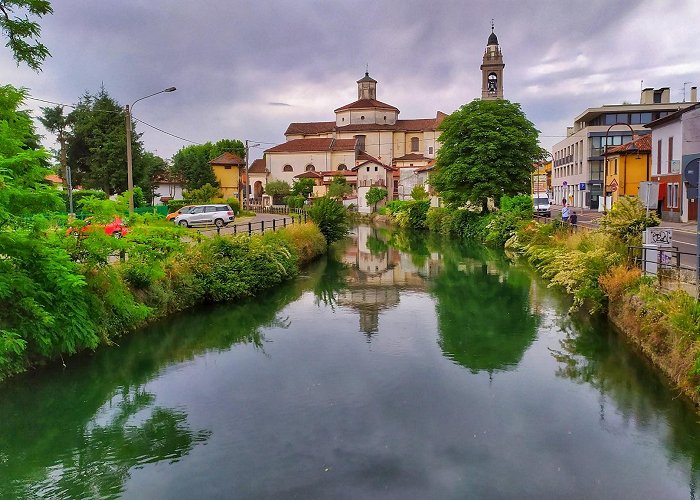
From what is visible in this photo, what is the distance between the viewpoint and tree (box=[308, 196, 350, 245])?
119 feet

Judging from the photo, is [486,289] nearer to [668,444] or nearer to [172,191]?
[668,444]

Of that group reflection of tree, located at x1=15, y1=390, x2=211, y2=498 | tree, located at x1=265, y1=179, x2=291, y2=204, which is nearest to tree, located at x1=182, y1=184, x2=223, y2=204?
tree, located at x1=265, y1=179, x2=291, y2=204

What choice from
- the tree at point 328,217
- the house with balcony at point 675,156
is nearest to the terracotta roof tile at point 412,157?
the house with balcony at point 675,156

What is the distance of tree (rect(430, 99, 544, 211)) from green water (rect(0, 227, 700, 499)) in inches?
961

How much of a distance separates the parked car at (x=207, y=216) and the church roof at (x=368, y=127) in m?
60.8

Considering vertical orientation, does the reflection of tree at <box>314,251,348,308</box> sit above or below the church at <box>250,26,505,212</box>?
below

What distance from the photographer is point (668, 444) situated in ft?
29.8

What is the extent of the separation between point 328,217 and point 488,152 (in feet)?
40.3

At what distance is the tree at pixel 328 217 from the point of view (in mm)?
36344

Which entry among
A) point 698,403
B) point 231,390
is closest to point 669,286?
point 698,403

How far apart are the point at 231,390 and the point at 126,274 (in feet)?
19.2

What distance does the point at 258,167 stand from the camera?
3738 inches

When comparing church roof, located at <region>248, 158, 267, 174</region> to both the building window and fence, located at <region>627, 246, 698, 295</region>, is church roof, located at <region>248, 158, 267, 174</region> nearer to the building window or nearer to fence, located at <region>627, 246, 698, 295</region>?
the building window

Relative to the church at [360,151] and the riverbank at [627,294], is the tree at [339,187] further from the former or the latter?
the riverbank at [627,294]
